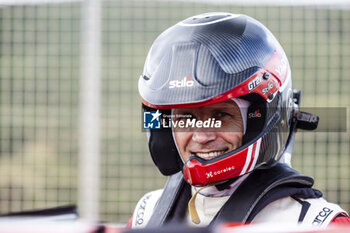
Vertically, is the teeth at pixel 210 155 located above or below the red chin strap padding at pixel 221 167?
above

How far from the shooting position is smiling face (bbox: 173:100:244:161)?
129cm

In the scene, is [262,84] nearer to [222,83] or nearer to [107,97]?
[222,83]

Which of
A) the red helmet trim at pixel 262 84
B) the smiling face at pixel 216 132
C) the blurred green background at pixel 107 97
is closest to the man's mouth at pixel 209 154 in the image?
the smiling face at pixel 216 132

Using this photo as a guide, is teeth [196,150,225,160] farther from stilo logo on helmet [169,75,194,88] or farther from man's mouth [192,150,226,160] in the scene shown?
stilo logo on helmet [169,75,194,88]

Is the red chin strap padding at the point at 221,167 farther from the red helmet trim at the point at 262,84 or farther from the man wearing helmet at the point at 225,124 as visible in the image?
the red helmet trim at the point at 262,84

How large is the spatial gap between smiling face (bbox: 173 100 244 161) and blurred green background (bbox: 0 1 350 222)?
208 cm

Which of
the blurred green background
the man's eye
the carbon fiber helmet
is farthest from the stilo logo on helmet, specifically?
the blurred green background

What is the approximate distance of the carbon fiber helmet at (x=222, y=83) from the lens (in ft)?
4.09

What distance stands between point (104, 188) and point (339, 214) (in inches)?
102

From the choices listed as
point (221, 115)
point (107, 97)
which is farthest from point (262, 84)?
point (107, 97)

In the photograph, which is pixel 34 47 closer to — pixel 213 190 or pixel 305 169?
pixel 305 169

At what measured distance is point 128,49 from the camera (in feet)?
11.7

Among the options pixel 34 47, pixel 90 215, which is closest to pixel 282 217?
pixel 90 215

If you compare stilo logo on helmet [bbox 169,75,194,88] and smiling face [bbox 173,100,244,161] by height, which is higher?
stilo logo on helmet [bbox 169,75,194,88]
